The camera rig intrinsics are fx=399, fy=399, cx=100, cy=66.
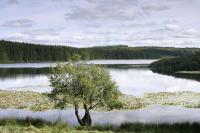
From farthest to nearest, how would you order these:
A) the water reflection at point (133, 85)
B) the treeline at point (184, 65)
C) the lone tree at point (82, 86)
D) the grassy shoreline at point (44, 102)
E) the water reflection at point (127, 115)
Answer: the treeline at point (184, 65) < the water reflection at point (133, 85) < the grassy shoreline at point (44, 102) < the water reflection at point (127, 115) < the lone tree at point (82, 86)

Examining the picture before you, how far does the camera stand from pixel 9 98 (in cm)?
6347

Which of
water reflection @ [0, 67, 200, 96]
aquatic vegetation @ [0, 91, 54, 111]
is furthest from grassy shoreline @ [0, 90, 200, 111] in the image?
water reflection @ [0, 67, 200, 96]

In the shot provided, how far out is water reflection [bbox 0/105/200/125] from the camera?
41406mm

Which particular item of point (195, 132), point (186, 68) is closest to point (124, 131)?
point (195, 132)

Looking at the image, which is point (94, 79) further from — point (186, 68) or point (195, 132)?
point (186, 68)

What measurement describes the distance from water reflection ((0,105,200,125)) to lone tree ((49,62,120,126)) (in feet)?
12.2

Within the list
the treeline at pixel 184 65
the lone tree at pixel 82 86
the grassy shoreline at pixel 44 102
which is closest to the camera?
the lone tree at pixel 82 86

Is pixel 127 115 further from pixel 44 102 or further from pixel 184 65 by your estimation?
pixel 184 65

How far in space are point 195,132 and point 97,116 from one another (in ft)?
54.3

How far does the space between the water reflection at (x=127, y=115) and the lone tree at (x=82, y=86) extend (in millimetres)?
3719

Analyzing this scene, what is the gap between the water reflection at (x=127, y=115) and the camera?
136ft

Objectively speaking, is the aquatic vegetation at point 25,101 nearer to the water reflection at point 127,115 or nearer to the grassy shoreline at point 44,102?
the grassy shoreline at point 44,102

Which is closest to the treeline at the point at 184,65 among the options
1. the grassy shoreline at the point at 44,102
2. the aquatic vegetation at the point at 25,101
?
the grassy shoreline at the point at 44,102

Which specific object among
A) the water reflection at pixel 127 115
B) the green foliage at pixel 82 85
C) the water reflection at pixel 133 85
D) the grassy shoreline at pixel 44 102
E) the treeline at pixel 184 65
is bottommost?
the water reflection at pixel 127 115
